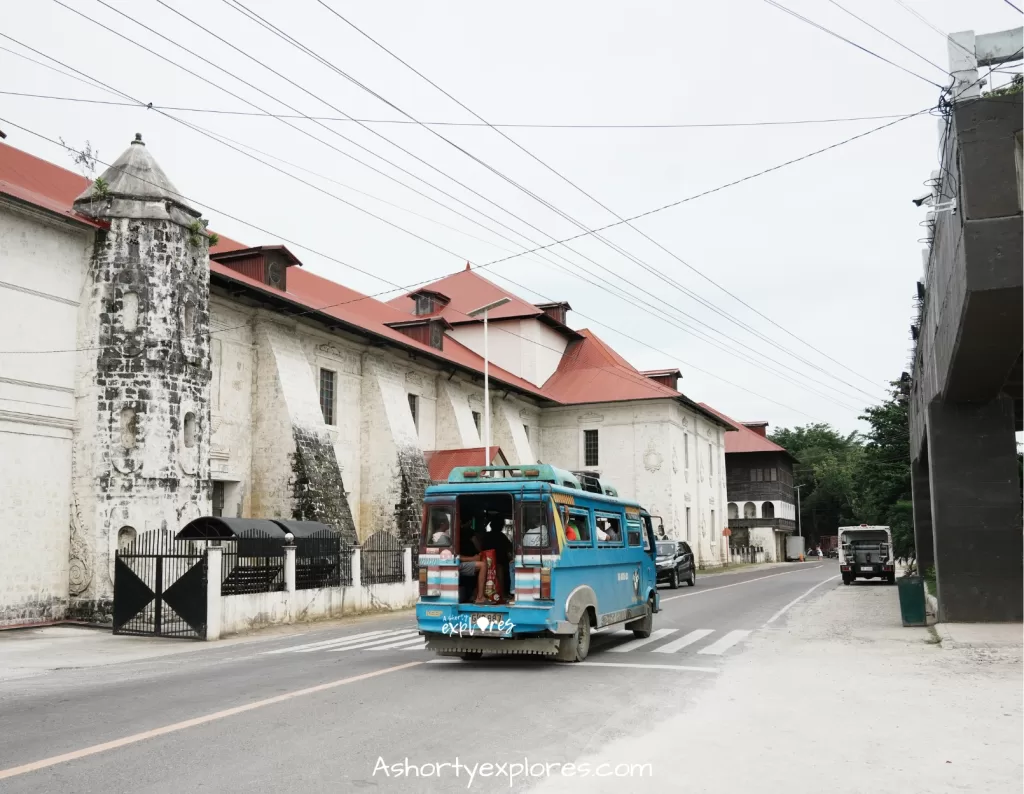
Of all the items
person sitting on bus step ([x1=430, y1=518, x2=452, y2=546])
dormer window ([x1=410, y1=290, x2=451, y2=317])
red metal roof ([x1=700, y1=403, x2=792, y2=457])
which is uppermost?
dormer window ([x1=410, y1=290, x2=451, y2=317])

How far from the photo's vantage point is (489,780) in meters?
6.61

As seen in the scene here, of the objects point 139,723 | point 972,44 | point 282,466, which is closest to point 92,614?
point 282,466

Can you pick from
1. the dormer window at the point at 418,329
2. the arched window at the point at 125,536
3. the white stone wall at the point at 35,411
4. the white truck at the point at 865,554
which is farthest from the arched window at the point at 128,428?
the white truck at the point at 865,554

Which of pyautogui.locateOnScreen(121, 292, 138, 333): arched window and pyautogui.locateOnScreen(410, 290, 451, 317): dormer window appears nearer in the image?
pyautogui.locateOnScreen(121, 292, 138, 333): arched window

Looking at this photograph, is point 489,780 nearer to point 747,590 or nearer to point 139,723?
point 139,723

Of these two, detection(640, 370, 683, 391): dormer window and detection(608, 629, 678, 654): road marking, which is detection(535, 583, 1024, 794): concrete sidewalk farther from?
detection(640, 370, 683, 391): dormer window

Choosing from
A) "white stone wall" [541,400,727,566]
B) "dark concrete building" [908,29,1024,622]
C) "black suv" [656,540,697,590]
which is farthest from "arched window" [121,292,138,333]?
"white stone wall" [541,400,727,566]

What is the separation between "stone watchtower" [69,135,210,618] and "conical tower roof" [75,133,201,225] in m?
0.02

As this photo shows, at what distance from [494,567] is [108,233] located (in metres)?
15.1

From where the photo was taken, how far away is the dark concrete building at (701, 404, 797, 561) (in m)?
77.2

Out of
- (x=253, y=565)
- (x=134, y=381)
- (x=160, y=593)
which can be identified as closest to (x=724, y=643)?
(x=253, y=565)

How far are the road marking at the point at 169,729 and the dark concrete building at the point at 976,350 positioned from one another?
9875 mm

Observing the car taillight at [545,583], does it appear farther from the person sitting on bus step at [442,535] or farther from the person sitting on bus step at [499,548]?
the person sitting on bus step at [442,535]

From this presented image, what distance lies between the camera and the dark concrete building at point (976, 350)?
13.0 metres
